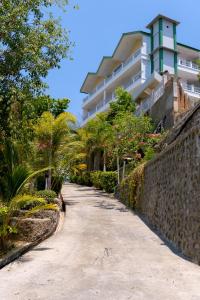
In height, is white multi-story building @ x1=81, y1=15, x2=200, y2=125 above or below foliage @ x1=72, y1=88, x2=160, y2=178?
above

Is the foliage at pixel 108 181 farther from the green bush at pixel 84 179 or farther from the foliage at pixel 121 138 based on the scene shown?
the green bush at pixel 84 179

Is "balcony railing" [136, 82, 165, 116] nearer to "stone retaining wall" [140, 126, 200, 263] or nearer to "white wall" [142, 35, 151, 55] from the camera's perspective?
"stone retaining wall" [140, 126, 200, 263]

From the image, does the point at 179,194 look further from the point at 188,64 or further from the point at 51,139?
the point at 188,64

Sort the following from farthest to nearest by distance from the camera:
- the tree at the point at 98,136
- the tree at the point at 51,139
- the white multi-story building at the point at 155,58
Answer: the white multi-story building at the point at 155,58 < the tree at the point at 98,136 < the tree at the point at 51,139

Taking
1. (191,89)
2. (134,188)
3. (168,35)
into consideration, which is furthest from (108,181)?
(168,35)

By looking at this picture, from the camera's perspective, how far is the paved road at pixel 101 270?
20.8 feet

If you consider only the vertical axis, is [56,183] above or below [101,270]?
above

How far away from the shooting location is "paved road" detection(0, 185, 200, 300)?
20.8 ft

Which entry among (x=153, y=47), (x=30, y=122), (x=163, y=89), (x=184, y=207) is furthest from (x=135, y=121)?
(x=153, y=47)

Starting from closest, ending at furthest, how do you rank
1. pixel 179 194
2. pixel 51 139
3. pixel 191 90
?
pixel 179 194, pixel 51 139, pixel 191 90

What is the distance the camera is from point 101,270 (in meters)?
7.91

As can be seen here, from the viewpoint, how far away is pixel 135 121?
2247 centimetres

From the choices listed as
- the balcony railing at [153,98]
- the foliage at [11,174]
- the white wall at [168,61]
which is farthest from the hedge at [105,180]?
the foliage at [11,174]

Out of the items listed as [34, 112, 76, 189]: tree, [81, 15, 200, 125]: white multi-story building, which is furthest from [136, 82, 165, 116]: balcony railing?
[34, 112, 76, 189]: tree
